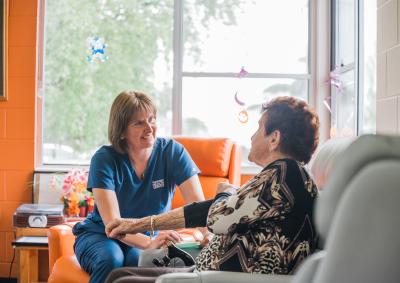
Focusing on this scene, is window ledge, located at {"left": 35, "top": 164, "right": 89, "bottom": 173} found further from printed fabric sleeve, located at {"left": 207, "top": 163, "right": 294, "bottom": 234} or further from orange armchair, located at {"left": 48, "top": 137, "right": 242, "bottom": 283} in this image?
printed fabric sleeve, located at {"left": 207, "top": 163, "right": 294, "bottom": 234}

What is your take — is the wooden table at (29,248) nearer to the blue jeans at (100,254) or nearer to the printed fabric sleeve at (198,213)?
the blue jeans at (100,254)

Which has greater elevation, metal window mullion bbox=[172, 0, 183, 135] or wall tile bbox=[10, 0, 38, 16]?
wall tile bbox=[10, 0, 38, 16]

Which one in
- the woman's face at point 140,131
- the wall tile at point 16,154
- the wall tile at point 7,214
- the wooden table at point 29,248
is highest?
the woman's face at point 140,131

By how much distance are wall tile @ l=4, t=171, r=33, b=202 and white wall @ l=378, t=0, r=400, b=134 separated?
2.64 metres

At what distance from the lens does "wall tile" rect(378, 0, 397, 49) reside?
2.27 meters

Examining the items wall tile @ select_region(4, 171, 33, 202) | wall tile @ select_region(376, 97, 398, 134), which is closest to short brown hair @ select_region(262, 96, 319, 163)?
wall tile @ select_region(376, 97, 398, 134)

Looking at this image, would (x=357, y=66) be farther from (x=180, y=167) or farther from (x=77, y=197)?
(x=77, y=197)

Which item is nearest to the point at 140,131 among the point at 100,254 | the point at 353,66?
the point at 100,254

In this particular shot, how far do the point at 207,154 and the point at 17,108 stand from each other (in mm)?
1457

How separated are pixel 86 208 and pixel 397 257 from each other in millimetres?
3308

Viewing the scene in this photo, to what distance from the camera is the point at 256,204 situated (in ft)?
5.48

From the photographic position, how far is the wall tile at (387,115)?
7.45 ft

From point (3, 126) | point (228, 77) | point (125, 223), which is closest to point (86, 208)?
point (3, 126)

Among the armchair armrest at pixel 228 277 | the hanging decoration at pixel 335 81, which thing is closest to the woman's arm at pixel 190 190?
the armchair armrest at pixel 228 277
